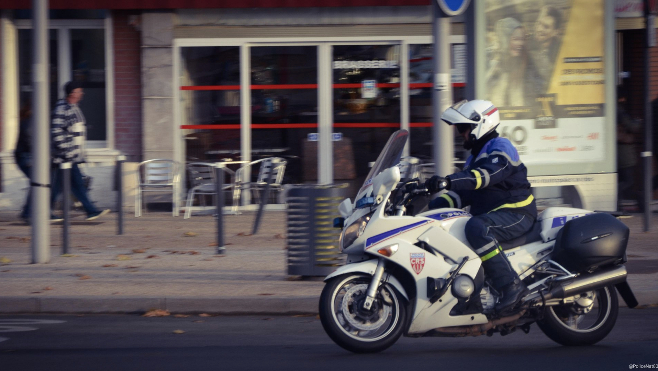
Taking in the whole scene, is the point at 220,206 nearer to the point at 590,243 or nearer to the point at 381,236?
the point at 381,236

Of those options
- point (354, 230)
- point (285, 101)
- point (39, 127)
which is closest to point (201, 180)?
point (285, 101)

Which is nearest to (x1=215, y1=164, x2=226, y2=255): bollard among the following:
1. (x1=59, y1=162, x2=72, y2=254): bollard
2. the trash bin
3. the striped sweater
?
the trash bin

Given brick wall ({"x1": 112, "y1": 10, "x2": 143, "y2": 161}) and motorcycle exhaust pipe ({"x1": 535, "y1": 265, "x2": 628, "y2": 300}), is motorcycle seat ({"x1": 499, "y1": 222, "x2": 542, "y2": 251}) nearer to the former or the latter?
motorcycle exhaust pipe ({"x1": 535, "y1": 265, "x2": 628, "y2": 300})

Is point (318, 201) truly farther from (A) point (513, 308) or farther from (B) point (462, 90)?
(B) point (462, 90)

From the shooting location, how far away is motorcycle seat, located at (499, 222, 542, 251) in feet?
18.2

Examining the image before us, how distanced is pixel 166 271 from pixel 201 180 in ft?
15.1

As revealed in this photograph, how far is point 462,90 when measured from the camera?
13.3 meters

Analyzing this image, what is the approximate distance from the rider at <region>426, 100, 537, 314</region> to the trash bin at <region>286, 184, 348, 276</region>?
2.16m

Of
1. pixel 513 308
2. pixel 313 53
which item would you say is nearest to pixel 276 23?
pixel 313 53

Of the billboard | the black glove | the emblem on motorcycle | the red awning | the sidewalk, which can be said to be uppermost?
the red awning

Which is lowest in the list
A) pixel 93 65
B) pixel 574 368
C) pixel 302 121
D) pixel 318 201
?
pixel 574 368

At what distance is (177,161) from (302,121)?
2.01 metres

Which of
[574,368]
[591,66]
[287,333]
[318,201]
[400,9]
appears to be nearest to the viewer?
[574,368]

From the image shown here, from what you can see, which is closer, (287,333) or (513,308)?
(513,308)
